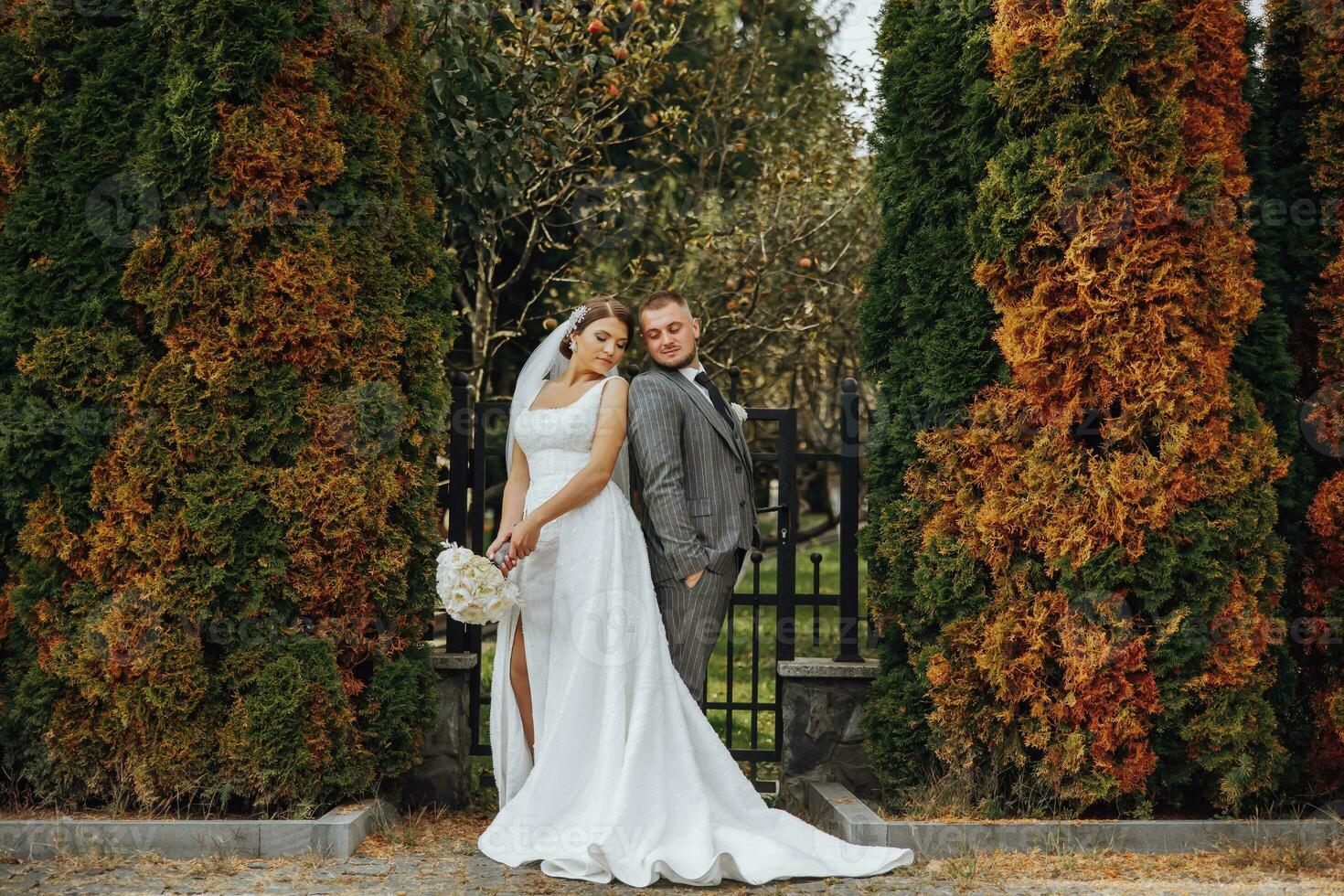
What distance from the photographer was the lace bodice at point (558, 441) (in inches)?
184

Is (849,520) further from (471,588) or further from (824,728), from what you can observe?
(471,588)

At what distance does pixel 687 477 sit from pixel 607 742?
1.12 m

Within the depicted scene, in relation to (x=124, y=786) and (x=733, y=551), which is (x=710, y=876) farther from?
(x=124, y=786)

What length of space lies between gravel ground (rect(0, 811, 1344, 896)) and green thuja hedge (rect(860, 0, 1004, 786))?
80 centimetres

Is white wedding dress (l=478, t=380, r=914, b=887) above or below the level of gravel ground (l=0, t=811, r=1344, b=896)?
above

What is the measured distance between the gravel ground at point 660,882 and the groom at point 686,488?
105cm

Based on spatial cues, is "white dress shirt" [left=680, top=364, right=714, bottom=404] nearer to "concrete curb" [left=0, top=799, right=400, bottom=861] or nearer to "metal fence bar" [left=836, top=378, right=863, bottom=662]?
"metal fence bar" [left=836, top=378, right=863, bottom=662]

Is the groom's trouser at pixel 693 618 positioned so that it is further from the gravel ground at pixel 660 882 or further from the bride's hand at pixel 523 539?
the gravel ground at pixel 660 882

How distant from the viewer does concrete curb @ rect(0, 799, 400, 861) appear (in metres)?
4.36

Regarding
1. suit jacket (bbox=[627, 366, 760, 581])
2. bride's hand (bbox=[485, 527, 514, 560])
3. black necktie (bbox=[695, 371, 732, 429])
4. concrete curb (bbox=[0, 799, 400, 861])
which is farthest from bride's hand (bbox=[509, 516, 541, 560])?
concrete curb (bbox=[0, 799, 400, 861])

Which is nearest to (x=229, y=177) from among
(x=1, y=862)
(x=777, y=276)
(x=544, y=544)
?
(x=544, y=544)

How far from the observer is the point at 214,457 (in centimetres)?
463

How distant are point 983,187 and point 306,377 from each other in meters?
2.96

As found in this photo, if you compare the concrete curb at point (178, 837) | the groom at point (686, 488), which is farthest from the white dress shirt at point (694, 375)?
the concrete curb at point (178, 837)
